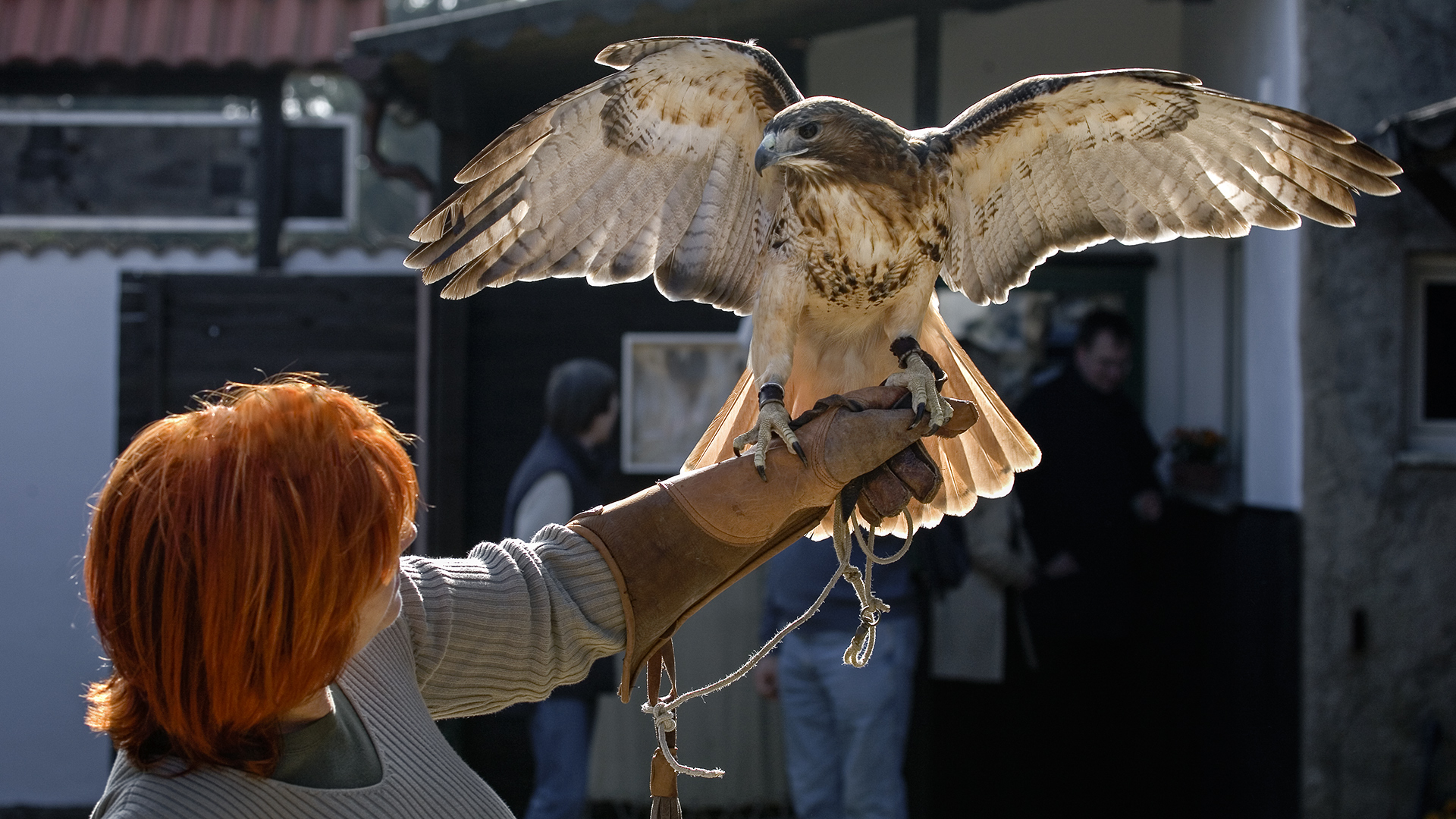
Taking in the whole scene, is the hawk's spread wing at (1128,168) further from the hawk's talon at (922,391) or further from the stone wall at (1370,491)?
the stone wall at (1370,491)

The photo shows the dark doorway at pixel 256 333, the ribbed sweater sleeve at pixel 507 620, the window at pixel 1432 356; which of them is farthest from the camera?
the dark doorway at pixel 256 333

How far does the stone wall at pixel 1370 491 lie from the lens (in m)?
3.62

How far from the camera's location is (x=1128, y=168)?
2191 millimetres

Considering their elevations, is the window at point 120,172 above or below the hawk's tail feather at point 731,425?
above

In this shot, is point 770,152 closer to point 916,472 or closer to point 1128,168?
point 916,472

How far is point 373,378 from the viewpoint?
4910 millimetres

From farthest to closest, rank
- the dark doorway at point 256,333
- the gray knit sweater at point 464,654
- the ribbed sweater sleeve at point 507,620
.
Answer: the dark doorway at point 256,333, the ribbed sweater sleeve at point 507,620, the gray knit sweater at point 464,654

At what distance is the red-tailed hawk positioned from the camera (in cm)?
198

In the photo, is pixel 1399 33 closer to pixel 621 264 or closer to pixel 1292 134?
pixel 1292 134

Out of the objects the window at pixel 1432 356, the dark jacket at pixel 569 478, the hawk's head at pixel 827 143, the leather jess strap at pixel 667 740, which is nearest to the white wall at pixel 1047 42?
the window at pixel 1432 356

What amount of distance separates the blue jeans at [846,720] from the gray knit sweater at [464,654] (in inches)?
79.2

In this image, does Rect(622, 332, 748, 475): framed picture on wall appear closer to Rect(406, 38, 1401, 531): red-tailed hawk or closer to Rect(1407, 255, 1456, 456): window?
Rect(1407, 255, 1456, 456): window

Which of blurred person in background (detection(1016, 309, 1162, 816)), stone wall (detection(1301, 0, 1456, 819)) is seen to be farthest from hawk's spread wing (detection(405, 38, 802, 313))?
blurred person in background (detection(1016, 309, 1162, 816))

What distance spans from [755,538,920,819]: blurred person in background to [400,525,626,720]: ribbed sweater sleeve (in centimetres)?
199
